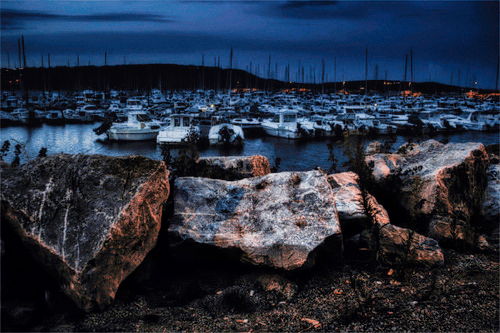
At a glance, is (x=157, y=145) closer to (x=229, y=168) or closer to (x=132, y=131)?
(x=132, y=131)

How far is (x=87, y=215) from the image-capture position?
494 cm

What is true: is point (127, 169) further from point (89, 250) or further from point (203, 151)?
point (203, 151)

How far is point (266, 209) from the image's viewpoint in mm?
6164

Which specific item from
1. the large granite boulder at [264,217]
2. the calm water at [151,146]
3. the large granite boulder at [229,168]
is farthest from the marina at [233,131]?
the large granite boulder at [264,217]

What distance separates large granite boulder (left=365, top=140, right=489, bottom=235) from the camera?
7348 millimetres

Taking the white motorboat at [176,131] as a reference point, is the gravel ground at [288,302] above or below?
below

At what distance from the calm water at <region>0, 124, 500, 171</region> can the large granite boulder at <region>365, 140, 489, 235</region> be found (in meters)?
13.2

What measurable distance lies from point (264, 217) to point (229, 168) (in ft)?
8.34

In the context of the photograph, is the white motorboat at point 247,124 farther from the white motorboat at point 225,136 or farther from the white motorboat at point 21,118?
the white motorboat at point 21,118

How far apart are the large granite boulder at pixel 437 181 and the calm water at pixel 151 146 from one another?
13204mm

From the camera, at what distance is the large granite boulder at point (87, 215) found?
14.9ft

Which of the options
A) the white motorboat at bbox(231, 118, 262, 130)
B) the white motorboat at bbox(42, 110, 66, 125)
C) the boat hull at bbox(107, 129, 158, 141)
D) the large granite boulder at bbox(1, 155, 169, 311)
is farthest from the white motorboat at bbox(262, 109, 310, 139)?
the large granite boulder at bbox(1, 155, 169, 311)

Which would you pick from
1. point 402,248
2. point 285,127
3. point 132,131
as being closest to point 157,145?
point 132,131

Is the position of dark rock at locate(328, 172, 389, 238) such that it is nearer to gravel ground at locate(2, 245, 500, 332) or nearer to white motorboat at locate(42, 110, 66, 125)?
gravel ground at locate(2, 245, 500, 332)
